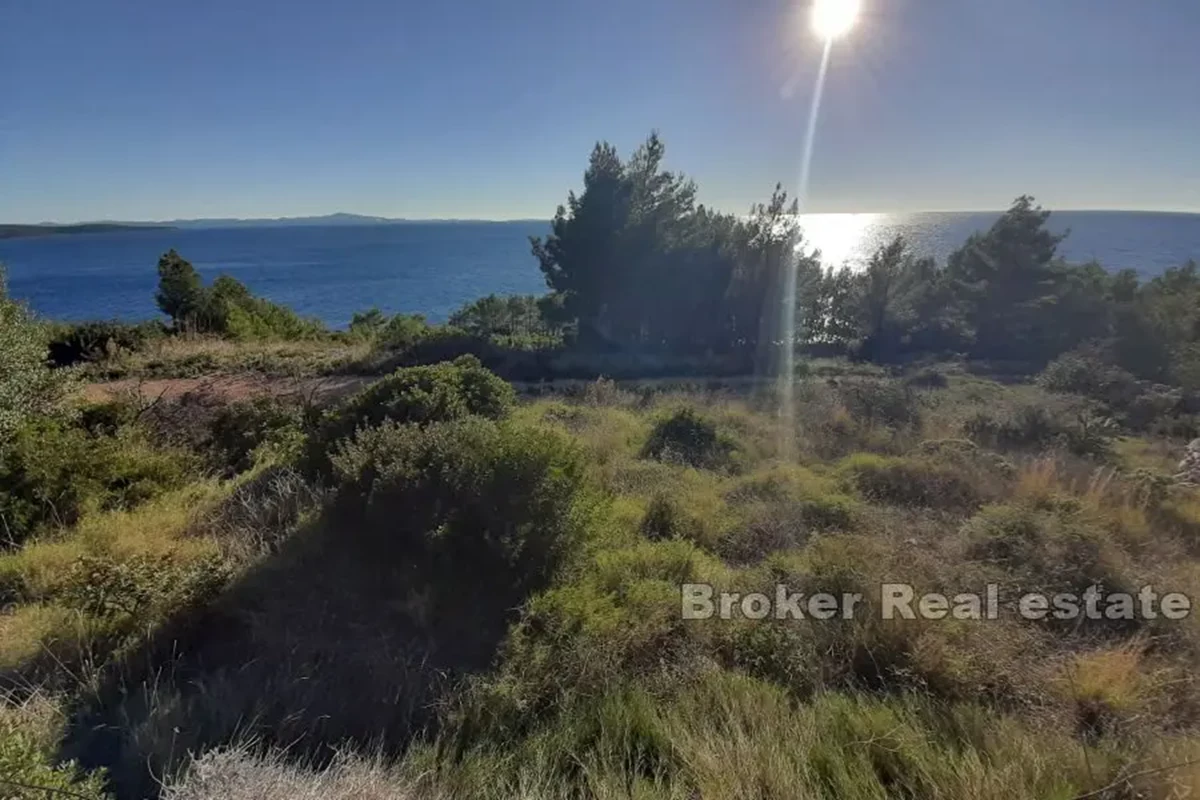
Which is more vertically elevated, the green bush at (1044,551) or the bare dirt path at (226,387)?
the bare dirt path at (226,387)

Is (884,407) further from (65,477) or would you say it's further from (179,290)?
(179,290)

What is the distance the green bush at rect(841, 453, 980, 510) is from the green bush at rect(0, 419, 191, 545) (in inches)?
287

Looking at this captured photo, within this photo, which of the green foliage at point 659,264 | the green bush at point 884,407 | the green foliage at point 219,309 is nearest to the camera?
the green bush at point 884,407

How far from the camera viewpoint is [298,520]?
14.0 feet

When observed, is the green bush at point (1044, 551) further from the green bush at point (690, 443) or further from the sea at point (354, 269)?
the sea at point (354, 269)

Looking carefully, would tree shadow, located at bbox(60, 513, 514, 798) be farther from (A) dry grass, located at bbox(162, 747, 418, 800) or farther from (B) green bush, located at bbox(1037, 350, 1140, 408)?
(B) green bush, located at bbox(1037, 350, 1140, 408)

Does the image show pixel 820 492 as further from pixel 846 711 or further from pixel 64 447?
pixel 64 447

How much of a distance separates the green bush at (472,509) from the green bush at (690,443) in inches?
129

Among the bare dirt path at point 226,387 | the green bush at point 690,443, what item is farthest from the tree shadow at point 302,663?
the bare dirt path at point 226,387

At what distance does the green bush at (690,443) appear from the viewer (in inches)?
282

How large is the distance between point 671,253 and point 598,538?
53.7 ft

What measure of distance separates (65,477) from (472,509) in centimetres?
453

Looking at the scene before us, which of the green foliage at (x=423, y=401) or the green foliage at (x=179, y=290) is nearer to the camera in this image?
the green foliage at (x=423, y=401)

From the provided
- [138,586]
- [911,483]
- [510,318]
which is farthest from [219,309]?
[911,483]
